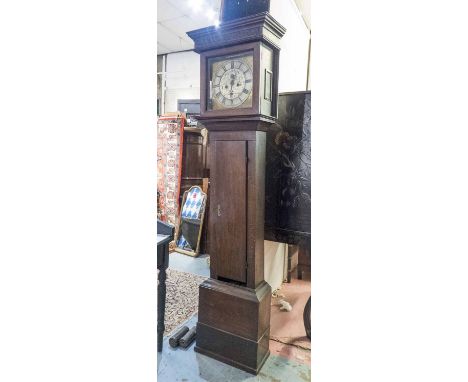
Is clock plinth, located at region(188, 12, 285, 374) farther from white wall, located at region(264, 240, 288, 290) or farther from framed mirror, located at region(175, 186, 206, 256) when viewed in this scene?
framed mirror, located at region(175, 186, 206, 256)

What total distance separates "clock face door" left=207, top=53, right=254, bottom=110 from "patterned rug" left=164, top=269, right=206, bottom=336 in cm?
148

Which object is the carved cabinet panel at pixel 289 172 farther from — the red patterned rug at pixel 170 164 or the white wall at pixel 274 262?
the red patterned rug at pixel 170 164

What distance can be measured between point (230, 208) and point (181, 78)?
14.8 ft

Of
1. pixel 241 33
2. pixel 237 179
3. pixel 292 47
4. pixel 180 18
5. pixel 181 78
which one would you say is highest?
pixel 180 18

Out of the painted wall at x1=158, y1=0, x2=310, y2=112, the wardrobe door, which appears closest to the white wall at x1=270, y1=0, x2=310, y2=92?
the painted wall at x1=158, y1=0, x2=310, y2=112

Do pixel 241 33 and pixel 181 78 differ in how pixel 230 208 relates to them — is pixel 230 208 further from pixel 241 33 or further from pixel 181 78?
pixel 181 78

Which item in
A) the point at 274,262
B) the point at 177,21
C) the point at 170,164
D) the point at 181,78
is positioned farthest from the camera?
the point at 181,78

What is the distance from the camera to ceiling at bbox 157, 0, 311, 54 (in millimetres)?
3672

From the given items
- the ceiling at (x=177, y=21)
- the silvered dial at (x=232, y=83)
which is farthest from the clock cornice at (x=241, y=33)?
the ceiling at (x=177, y=21)

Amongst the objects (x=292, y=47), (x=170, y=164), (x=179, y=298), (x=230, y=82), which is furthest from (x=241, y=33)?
(x=170, y=164)

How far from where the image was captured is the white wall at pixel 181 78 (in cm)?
550

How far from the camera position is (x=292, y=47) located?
2.61 metres
